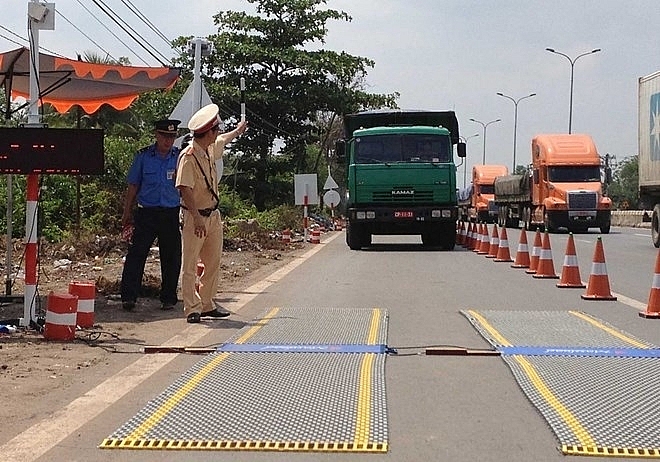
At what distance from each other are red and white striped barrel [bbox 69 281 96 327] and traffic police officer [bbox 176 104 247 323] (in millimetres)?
1035

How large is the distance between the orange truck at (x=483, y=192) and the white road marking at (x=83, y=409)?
44.8 metres

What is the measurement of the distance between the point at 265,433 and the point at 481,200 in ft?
162

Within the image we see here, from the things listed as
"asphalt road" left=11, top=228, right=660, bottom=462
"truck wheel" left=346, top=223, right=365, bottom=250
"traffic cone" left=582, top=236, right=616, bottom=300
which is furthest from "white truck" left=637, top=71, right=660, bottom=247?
"traffic cone" left=582, top=236, right=616, bottom=300

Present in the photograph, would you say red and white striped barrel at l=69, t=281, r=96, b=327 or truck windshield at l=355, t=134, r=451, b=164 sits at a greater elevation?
truck windshield at l=355, t=134, r=451, b=164

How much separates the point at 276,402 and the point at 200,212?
3902mm

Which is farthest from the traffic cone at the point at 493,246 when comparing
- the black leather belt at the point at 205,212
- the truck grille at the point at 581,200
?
the truck grille at the point at 581,200

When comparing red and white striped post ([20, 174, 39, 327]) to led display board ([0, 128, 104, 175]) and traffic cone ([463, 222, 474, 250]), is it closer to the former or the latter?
led display board ([0, 128, 104, 175])

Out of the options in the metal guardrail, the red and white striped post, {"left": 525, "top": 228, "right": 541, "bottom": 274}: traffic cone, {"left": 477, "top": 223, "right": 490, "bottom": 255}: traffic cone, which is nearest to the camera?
the red and white striped post

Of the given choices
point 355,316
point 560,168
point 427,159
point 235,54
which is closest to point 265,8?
point 235,54

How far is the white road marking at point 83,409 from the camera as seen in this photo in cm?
506

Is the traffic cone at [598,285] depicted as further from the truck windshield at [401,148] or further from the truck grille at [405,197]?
the truck windshield at [401,148]

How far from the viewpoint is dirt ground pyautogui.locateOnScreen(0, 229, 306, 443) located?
6821mm

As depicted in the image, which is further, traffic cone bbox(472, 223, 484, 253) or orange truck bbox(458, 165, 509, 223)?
orange truck bbox(458, 165, 509, 223)

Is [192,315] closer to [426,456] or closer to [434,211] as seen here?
[426,456]
